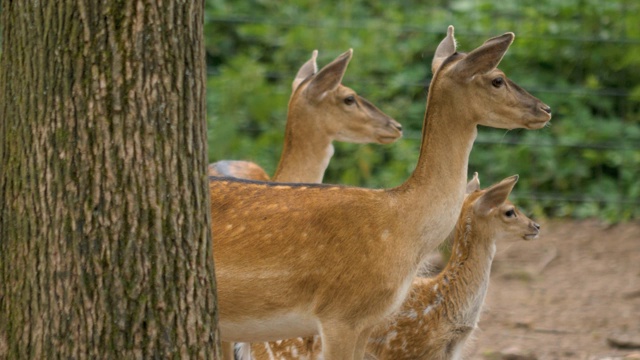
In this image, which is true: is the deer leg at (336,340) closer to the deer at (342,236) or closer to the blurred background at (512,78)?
the deer at (342,236)

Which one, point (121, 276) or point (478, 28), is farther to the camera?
point (478, 28)

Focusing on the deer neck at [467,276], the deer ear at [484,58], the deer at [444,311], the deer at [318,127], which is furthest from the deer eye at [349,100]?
the deer ear at [484,58]

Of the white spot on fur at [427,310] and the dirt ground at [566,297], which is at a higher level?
the white spot on fur at [427,310]

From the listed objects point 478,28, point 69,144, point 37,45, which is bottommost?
point 478,28

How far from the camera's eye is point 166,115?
4.06 m

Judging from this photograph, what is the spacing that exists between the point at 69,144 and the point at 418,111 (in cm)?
656

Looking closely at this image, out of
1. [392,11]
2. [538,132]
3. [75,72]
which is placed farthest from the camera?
[392,11]

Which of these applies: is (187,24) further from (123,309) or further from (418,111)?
(418,111)

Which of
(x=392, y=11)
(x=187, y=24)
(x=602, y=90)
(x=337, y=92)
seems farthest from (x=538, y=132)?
(x=187, y=24)

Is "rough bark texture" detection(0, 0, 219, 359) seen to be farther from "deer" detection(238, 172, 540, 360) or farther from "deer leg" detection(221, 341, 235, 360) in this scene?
"deer" detection(238, 172, 540, 360)

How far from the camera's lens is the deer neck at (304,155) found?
7.41m

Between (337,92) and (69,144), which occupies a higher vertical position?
(69,144)

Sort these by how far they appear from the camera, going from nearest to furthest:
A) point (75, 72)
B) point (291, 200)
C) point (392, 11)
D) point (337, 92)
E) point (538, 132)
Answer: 1. point (75, 72)
2. point (291, 200)
3. point (337, 92)
4. point (538, 132)
5. point (392, 11)

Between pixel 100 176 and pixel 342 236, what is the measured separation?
1405 mm
